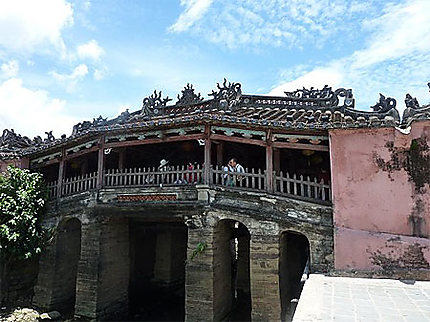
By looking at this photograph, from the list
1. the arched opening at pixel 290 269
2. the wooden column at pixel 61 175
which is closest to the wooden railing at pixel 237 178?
the arched opening at pixel 290 269

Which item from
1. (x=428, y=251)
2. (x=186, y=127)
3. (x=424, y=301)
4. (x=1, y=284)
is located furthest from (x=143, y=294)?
(x=424, y=301)

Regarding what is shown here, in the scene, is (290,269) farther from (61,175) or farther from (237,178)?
(61,175)

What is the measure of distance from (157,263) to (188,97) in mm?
8307

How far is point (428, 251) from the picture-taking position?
26.1 feet

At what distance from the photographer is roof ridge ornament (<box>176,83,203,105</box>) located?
15053 mm

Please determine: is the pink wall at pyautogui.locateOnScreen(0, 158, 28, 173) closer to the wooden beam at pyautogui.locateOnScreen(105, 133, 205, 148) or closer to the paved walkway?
the wooden beam at pyautogui.locateOnScreen(105, 133, 205, 148)

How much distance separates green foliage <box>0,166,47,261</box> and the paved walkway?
35.3 feet

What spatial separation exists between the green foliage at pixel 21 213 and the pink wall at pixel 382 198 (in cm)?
1085

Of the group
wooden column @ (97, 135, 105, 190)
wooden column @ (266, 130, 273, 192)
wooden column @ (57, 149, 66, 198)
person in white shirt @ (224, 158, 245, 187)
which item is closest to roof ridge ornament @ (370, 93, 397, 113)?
wooden column @ (266, 130, 273, 192)

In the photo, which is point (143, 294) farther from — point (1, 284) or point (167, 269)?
point (1, 284)

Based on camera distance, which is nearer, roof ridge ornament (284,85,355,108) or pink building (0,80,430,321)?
pink building (0,80,430,321)

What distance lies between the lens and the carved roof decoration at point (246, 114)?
9.20 metres

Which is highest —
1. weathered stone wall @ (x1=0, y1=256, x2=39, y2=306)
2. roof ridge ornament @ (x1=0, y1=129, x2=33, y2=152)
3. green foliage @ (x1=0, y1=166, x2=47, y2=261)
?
roof ridge ornament @ (x1=0, y1=129, x2=33, y2=152)

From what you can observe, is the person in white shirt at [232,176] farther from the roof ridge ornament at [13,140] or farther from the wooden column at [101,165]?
the roof ridge ornament at [13,140]
